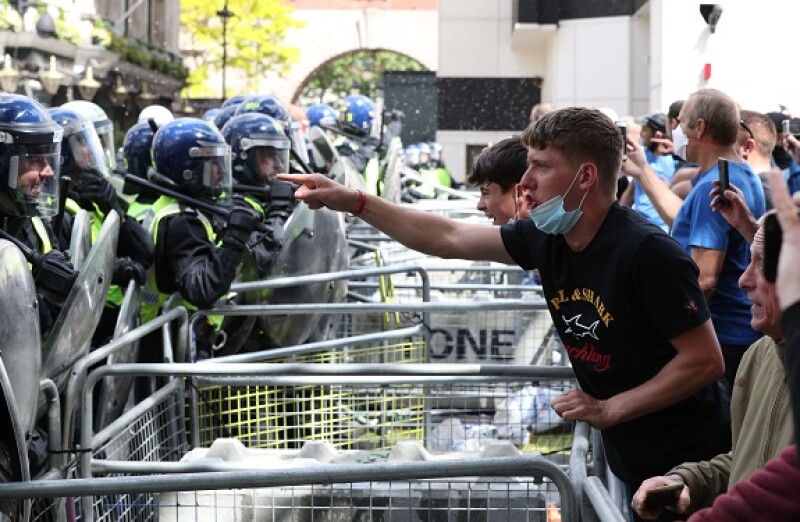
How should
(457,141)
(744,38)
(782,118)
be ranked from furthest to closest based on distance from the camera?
(457,141)
(744,38)
(782,118)

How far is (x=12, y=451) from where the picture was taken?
12.9ft

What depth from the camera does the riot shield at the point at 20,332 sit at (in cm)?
407

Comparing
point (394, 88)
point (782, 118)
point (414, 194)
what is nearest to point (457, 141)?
point (394, 88)

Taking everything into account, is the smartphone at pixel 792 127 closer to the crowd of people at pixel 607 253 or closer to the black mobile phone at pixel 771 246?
the crowd of people at pixel 607 253

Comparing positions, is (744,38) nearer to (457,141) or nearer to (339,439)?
(339,439)

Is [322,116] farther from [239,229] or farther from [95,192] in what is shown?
[239,229]

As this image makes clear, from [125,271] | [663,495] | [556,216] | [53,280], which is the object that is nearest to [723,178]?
[556,216]

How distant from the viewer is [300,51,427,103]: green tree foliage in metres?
77.9

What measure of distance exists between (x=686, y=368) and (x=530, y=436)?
3.12m

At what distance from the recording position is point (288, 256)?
790 centimetres

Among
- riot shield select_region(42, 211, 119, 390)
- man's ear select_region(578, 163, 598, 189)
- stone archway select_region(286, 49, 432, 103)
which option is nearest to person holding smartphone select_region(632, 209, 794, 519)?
man's ear select_region(578, 163, 598, 189)

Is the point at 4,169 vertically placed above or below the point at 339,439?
above

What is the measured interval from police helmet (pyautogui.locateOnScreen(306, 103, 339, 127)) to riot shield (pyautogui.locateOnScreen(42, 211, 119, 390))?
37.8 feet

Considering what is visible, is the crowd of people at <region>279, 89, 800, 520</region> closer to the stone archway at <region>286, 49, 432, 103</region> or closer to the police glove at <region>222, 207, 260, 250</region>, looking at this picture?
the police glove at <region>222, 207, 260, 250</region>
